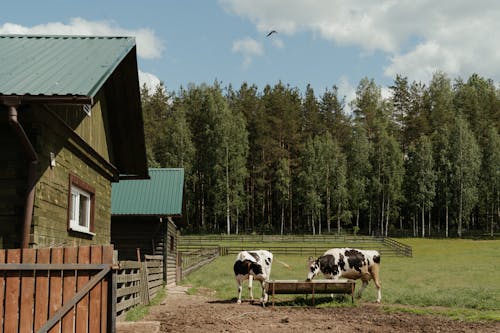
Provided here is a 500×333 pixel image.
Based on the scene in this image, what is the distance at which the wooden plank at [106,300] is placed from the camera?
6.39 m

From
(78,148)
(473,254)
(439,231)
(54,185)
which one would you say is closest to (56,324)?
(54,185)

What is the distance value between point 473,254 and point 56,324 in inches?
1839

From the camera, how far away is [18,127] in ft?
26.9

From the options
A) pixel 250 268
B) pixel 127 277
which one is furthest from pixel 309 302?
pixel 127 277

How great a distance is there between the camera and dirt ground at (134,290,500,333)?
11352 mm

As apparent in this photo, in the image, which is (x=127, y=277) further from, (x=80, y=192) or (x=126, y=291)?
(x=80, y=192)

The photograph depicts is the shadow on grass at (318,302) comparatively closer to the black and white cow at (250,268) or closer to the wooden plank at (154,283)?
the black and white cow at (250,268)

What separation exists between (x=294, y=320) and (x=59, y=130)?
661 centimetres

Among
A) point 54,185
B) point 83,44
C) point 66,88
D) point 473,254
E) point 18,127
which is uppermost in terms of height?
point 83,44

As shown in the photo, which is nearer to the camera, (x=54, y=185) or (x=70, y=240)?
(x=54, y=185)

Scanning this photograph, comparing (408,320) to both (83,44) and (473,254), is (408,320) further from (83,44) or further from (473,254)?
(473,254)

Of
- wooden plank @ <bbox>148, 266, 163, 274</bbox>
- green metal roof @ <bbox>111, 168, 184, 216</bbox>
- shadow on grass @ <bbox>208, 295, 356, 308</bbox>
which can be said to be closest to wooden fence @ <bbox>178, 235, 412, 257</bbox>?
green metal roof @ <bbox>111, 168, 184, 216</bbox>

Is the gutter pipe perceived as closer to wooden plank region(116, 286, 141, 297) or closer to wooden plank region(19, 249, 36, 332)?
wooden plank region(19, 249, 36, 332)

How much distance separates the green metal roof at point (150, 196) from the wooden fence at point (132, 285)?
4.42m
